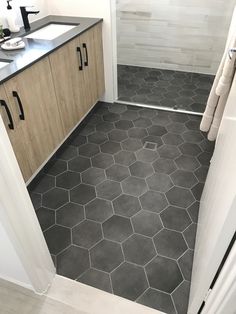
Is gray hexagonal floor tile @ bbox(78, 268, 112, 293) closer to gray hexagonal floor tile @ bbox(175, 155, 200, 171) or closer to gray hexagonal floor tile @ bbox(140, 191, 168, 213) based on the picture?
gray hexagonal floor tile @ bbox(140, 191, 168, 213)

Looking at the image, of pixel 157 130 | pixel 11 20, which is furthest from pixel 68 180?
pixel 11 20

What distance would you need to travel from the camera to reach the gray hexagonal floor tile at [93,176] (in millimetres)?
2039

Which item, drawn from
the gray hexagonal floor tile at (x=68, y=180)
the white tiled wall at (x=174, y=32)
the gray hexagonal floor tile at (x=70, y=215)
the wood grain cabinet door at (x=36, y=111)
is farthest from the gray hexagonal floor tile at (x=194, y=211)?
the white tiled wall at (x=174, y=32)

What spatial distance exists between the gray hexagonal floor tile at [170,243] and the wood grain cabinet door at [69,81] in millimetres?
1192

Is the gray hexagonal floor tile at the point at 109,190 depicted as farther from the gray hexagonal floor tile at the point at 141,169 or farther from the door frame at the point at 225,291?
the door frame at the point at 225,291

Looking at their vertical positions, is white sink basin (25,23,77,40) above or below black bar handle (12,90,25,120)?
above

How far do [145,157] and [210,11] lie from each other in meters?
2.11

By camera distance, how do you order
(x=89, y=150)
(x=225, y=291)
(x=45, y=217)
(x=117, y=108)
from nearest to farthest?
(x=225, y=291) < (x=45, y=217) < (x=89, y=150) < (x=117, y=108)

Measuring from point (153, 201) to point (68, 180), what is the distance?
2.27ft

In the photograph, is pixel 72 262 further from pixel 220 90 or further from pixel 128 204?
pixel 220 90

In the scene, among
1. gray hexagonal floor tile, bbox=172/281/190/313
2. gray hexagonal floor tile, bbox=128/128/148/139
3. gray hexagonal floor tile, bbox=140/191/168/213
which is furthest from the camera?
gray hexagonal floor tile, bbox=128/128/148/139

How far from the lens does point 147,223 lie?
172 cm

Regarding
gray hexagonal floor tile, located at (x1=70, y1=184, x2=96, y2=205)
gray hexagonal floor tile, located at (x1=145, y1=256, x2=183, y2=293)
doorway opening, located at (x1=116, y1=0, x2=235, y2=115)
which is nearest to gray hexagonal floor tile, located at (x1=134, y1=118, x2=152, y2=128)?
doorway opening, located at (x1=116, y1=0, x2=235, y2=115)

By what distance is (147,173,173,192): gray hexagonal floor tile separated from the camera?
1.96 metres
